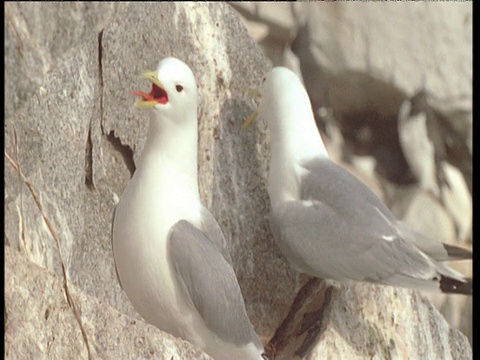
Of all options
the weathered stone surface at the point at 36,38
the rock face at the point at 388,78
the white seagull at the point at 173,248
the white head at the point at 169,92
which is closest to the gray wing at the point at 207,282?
the white seagull at the point at 173,248

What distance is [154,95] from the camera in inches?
47.3

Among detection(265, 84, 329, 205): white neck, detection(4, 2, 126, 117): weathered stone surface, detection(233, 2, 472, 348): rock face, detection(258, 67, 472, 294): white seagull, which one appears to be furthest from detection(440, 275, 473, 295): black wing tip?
detection(233, 2, 472, 348): rock face

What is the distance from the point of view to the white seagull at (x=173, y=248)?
3.82ft

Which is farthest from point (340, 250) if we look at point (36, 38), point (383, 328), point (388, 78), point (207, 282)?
point (388, 78)

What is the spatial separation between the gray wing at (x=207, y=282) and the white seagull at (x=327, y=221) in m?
0.19

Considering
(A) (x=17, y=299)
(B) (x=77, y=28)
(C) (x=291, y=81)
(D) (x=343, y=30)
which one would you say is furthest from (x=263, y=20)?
(A) (x=17, y=299)

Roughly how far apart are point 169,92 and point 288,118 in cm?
26

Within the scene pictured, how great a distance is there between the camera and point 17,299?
1005mm

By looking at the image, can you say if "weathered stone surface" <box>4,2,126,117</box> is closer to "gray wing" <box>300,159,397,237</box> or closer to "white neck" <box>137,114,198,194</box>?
"white neck" <box>137,114,198,194</box>

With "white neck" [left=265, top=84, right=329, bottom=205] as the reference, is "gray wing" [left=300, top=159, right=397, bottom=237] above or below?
below

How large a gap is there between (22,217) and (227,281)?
23 cm

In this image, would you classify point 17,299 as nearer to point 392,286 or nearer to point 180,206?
point 180,206

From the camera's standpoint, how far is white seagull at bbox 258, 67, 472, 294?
1342 millimetres

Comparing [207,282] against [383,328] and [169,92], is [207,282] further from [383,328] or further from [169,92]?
[383,328]
